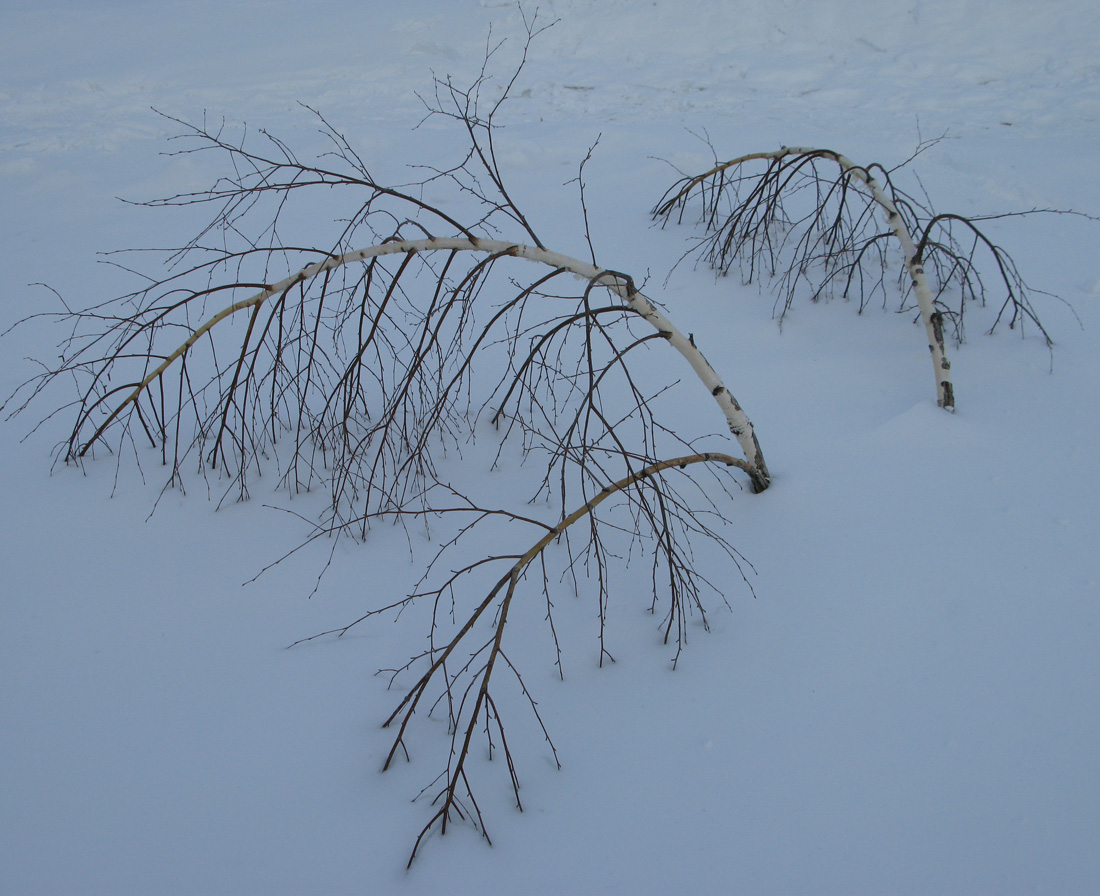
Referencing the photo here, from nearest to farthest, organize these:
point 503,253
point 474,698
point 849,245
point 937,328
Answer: point 474,698
point 503,253
point 937,328
point 849,245

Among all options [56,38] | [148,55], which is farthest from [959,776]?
[56,38]

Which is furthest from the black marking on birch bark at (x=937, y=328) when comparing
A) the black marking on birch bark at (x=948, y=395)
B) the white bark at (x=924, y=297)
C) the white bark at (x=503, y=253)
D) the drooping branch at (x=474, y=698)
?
the drooping branch at (x=474, y=698)

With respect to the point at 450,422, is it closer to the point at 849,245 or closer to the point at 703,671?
the point at 703,671

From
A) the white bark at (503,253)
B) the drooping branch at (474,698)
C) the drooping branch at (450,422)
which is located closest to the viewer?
the drooping branch at (474,698)

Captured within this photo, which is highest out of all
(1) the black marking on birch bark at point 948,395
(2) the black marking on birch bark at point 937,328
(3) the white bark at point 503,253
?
(3) the white bark at point 503,253

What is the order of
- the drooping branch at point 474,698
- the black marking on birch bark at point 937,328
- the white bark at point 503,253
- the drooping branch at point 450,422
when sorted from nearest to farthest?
the drooping branch at point 474,698 → the drooping branch at point 450,422 → the white bark at point 503,253 → the black marking on birch bark at point 937,328

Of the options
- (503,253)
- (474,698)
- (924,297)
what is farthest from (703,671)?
(924,297)

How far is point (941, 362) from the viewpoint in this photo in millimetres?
3018

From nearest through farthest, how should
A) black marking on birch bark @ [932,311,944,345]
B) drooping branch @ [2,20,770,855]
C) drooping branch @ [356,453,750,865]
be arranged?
drooping branch @ [356,453,750,865] < drooping branch @ [2,20,770,855] < black marking on birch bark @ [932,311,944,345]

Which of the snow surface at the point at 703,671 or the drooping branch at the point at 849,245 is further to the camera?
the drooping branch at the point at 849,245

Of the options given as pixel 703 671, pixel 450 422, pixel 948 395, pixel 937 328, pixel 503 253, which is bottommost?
pixel 703 671

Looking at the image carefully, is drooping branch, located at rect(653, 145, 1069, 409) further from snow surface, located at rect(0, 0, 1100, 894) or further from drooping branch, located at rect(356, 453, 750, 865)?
drooping branch, located at rect(356, 453, 750, 865)

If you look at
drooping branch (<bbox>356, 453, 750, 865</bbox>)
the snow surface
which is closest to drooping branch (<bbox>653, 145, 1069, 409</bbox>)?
the snow surface

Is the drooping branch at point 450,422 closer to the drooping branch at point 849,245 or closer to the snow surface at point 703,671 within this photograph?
the snow surface at point 703,671
